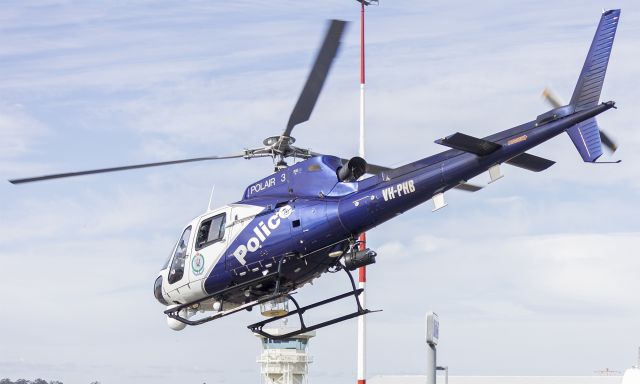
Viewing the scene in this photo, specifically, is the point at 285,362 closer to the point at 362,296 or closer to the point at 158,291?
the point at 362,296

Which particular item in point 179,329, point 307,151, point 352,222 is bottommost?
point 179,329

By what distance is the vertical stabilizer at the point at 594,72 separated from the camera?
23.0 meters

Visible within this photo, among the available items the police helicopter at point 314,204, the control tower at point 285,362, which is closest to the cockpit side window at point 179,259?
the police helicopter at point 314,204

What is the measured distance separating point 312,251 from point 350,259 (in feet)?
3.02

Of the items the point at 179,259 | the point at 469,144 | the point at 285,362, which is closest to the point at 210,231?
the point at 179,259

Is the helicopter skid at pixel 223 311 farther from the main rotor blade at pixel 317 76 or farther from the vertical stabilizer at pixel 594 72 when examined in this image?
the vertical stabilizer at pixel 594 72

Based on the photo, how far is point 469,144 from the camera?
23.0 meters

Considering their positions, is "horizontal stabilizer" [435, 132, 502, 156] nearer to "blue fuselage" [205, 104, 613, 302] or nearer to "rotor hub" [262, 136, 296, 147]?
"blue fuselage" [205, 104, 613, 302]

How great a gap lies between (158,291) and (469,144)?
1039 cm

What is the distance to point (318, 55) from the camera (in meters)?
22.9

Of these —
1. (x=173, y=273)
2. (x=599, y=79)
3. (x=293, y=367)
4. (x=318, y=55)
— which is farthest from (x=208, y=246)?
(x=293, y=367)

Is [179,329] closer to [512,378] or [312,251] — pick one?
[312,251]

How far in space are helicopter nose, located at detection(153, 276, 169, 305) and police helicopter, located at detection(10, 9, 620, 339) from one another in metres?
0.12

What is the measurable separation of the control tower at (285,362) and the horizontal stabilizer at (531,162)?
4118 centimetres
